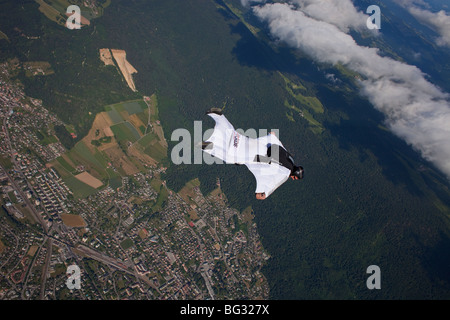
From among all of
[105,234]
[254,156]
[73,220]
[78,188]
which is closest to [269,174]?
[254,156]

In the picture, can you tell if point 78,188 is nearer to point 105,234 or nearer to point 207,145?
point 105,234

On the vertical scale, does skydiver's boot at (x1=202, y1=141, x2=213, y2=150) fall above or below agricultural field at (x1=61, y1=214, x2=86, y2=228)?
above

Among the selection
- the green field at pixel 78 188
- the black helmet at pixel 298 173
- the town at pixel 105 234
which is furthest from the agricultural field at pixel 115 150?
the black helmet at pixel 298 173

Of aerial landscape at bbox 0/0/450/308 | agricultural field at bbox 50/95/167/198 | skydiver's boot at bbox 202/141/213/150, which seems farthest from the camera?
agricultural field at bbox 50/95/167/198

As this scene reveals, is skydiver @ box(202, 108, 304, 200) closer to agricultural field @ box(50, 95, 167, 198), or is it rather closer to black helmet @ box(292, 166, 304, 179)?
black helmet @ box(292, 166, 304, 179)

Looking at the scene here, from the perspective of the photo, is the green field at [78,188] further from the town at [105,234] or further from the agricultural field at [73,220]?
the agricultural field at [73,220]

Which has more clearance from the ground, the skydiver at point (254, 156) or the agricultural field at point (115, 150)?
the skydiver at point (254, 156)

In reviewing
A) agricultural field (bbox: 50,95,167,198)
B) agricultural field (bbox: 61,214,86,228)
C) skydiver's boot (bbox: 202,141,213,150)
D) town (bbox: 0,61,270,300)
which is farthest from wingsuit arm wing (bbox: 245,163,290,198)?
agricultural field (bbox: 50,95,167,198)
